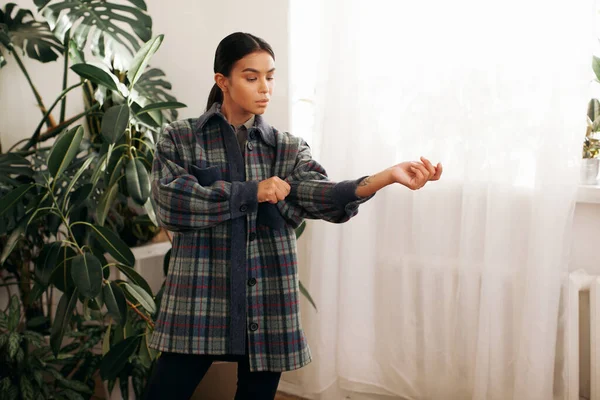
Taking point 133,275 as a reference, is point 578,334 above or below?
below

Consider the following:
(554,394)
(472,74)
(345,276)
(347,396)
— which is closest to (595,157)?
(472,74)

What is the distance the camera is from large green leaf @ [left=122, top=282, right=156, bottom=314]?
1851mm

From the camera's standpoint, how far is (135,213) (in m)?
2.77

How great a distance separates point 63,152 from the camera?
1720mm

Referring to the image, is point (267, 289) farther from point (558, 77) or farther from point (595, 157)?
point (595, 157)

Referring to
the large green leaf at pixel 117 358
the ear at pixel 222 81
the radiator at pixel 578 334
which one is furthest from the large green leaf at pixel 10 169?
the radiator at pixel 578 334

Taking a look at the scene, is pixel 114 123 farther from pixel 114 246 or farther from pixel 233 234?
pixel 233 234

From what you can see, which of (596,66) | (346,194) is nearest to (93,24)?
(346,194)

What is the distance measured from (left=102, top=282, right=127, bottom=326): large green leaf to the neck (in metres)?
0.68

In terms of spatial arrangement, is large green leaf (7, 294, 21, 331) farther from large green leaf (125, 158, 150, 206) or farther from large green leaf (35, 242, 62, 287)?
large green leaf (125, 158, 150, 206)

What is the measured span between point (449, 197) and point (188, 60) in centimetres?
132

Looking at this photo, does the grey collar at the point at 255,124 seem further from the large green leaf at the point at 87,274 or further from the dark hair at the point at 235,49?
the large green leaf at the point at 87,274

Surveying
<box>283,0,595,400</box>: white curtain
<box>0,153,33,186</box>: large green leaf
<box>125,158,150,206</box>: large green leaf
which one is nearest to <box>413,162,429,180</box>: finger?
<box>283,0,595,400</box>: white curtain

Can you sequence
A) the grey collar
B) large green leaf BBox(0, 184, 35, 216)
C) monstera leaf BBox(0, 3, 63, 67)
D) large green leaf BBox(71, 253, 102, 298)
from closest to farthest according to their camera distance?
the grey collar < large green leaf BBox(71, 253, 102, 298) < large green leaf BBox(0, 184, 35, 216) < monstera leaf BBox(0, 3, 63, 67)
